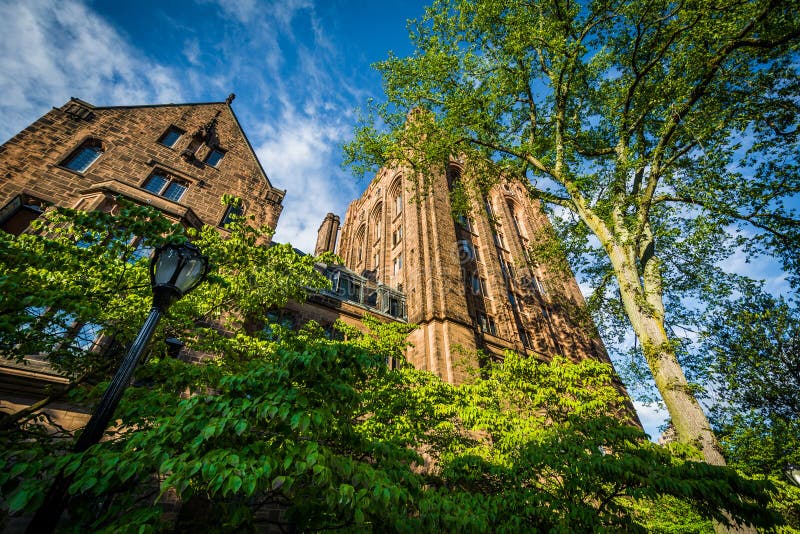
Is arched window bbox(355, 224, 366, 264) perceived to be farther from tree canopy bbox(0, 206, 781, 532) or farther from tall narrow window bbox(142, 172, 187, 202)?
tree canopy bbox(0, 206, 781, 532)

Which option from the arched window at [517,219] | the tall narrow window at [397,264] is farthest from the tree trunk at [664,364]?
the arched window at [517,219]

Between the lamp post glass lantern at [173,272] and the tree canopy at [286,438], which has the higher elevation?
the lamp post glass lantern at [173,272]

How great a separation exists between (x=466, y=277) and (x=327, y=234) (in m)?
13.7

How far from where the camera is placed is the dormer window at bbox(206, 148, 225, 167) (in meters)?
15.6

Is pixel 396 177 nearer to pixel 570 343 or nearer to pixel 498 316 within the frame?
pixel 498 316

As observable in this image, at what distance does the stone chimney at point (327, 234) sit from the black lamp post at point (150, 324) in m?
25.6

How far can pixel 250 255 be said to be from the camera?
27.2ft

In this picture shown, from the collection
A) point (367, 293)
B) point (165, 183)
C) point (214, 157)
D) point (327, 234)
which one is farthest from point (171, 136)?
point (327, 234)

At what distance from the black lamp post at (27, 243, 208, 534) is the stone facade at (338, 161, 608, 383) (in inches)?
435

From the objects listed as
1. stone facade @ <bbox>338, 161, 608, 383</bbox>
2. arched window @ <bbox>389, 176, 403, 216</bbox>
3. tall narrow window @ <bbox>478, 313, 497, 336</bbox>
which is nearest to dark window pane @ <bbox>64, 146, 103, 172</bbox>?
stone facade @ <bbox>338, 161, 608, 383</bbox>

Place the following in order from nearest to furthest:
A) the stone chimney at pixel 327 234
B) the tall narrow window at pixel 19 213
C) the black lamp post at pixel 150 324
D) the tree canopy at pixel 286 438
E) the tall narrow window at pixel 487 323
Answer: the black lamp post at pixel 150 324
the tree canopy at pixel 286 438
the tall narrow window at pixel 19 213
the tall narrow window at pixel 487 323
the stone chimney at pixel 327 234

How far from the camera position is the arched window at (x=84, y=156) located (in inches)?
461

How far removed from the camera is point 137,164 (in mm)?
13070

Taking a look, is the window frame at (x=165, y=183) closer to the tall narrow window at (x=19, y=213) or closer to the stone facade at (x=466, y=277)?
the tall narrow window at (x=19, y=213)
